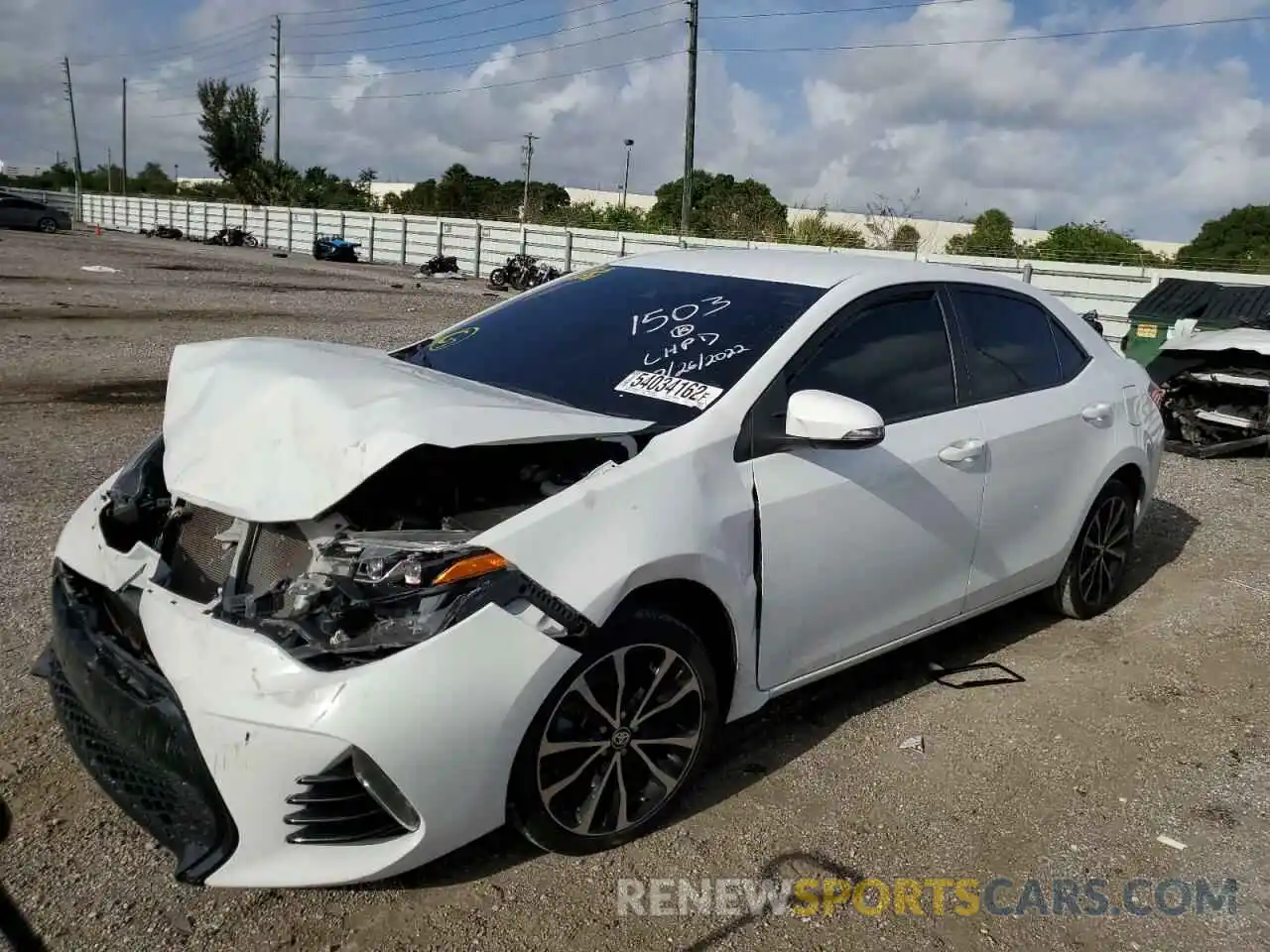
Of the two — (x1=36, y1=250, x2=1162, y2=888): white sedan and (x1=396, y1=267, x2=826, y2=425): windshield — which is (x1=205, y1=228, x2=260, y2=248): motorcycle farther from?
(x1=36, y1=250, x2=1162, y2=888): white sedan

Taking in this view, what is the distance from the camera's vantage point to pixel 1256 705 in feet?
14.2

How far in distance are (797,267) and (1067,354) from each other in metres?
1.54

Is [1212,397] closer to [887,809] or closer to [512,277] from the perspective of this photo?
[887,809]

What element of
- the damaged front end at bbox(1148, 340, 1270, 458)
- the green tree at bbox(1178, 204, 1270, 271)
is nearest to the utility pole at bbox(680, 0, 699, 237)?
the green tree at bbox(1178, 204, 1270, 271)

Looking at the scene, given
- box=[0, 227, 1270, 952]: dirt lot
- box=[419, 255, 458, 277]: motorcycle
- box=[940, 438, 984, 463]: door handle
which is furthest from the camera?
box=[419, 255, 458, 277]: motorcycle

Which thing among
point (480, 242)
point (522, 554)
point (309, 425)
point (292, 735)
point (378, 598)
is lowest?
point (292, 735)

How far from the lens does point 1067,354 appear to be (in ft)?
15.7

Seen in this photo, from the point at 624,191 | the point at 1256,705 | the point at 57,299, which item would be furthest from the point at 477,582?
the point at 624,191

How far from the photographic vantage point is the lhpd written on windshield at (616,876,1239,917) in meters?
2.84

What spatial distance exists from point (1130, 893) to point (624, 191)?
69.2m

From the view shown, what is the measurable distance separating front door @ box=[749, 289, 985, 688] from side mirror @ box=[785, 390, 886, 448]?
0.40 feet

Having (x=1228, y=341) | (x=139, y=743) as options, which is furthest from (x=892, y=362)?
(x=1228, y=341)

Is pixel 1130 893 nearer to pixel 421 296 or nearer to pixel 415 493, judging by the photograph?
pixel 415 493

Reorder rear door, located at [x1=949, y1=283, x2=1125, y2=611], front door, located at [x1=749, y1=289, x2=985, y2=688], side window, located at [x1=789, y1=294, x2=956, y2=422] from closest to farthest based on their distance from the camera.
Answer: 1. front door, located at [x1=749, y1=289, x2=985, y2=688]
2. side window, located at [x1=789, y1=294, x2=956, y2=422]
3. rear door, located at [x1=949, y1=283, x2=1125, y2=611]
